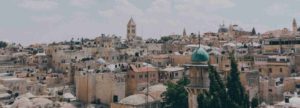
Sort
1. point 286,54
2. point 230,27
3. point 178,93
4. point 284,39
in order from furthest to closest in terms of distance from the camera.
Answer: point 230,27
point 284,39
point 286,54
point 178,93

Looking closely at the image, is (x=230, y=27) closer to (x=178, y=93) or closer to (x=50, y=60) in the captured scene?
(x=50, y=60)

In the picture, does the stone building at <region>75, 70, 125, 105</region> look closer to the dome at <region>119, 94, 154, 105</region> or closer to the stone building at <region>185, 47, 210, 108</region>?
the dome at <region>119, 94, 154, 105</region>

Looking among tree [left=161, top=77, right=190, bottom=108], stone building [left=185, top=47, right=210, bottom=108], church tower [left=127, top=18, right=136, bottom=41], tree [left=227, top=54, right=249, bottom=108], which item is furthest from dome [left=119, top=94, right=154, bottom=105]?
church tower [left=127, top=18, right=136, bottom=41]

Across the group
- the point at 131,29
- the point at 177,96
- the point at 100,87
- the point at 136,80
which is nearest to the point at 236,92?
the point at 177,96

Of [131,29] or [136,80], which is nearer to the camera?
[136,80]

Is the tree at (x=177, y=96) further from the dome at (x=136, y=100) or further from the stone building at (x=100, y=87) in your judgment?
the stone building at (x=100, y=87)

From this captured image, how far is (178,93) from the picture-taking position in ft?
105

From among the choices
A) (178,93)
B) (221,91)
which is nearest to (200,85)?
(221,91)

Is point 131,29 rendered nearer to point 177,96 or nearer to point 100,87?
point 100,87

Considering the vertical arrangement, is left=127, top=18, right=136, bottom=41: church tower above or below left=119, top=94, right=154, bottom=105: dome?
above

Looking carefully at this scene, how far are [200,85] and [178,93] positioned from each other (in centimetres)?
963

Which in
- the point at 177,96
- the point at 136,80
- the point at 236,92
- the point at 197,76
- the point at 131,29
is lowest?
the point at 177,96

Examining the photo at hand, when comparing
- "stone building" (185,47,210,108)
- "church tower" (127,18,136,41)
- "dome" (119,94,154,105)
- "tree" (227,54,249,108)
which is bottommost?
"dome" (119,94,154,105)

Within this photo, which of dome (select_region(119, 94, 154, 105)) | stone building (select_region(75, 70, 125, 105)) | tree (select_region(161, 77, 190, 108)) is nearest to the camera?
dome (select_region(119, 94, 154, 105))
